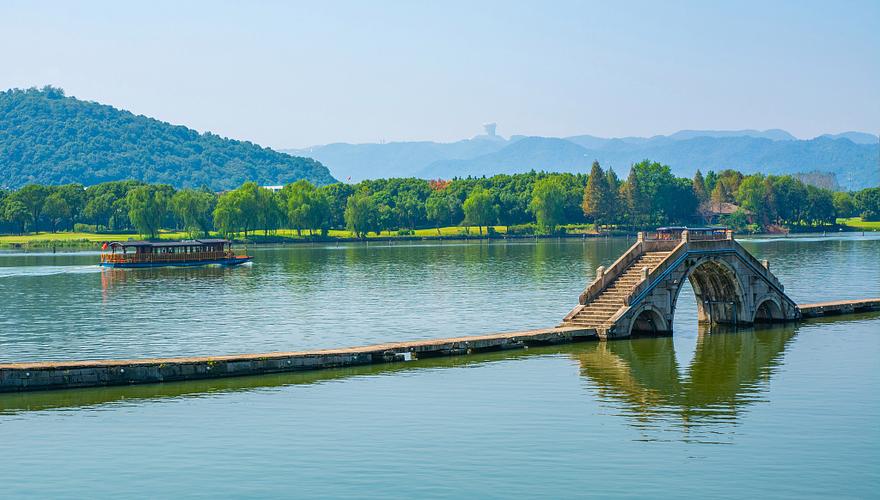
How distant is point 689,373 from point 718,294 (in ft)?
63.1

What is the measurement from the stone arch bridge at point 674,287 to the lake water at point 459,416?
192 centimetres

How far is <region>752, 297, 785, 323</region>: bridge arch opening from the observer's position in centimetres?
7356

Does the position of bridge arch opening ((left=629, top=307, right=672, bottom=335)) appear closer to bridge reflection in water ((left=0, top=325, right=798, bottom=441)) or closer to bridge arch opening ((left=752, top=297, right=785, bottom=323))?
bridge reflection in water ((left=0, top=325, right=798, bottom=441))

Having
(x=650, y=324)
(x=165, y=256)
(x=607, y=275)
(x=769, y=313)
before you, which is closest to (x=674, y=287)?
(x=650, y=324)

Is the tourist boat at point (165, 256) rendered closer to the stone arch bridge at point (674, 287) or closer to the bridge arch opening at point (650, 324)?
the stone arch bridge at point (674, 287)

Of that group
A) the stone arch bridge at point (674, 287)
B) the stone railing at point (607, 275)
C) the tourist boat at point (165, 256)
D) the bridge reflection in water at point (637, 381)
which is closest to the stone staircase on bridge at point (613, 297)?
the stone arch bridge at point (674, 287)

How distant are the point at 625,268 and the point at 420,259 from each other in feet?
358

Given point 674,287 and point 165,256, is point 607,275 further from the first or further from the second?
point 165,256

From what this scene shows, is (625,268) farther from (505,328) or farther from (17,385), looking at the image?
(17,385)

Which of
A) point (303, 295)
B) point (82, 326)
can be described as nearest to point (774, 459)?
point (82, 326)

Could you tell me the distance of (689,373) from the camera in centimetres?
5525

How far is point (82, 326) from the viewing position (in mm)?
79500

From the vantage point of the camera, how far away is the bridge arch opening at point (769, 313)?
7356cm

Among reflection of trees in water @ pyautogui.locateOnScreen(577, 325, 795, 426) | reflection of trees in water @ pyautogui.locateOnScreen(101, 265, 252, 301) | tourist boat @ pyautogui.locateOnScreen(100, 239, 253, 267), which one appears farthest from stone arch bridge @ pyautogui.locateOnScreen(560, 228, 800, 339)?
tourist boat @ pyautogui.locateOnScreen(100, 239, 253, 267)
